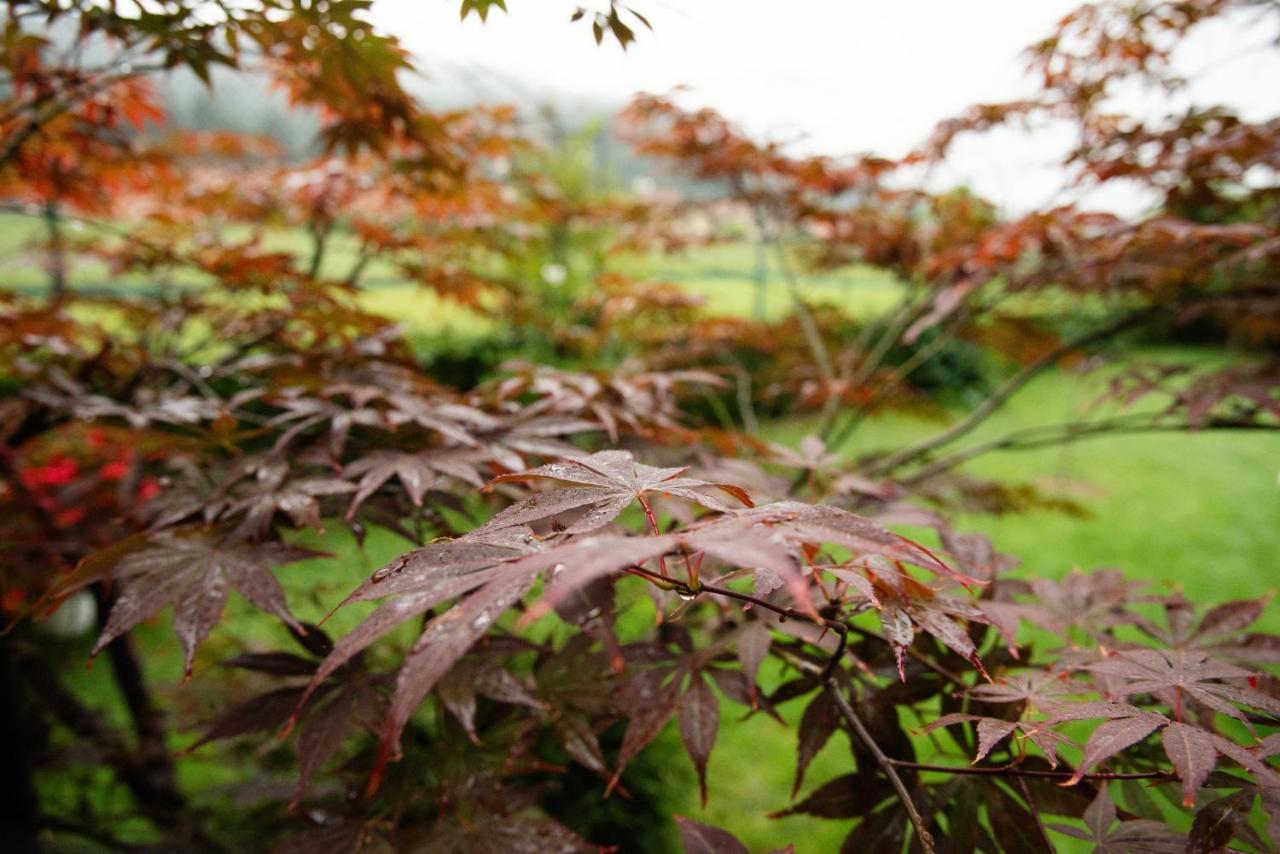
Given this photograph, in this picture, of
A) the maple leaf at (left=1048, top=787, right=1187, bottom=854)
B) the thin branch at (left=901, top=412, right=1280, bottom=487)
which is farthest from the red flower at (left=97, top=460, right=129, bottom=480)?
the maple leaf at (left=1048, top=787, right=1187, bottom=854)

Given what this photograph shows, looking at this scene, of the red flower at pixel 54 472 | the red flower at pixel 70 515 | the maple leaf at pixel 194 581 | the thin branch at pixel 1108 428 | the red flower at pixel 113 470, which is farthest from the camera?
the red flower at pixel 54 472

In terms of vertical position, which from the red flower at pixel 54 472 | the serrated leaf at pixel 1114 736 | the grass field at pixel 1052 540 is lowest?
the grass field at pixel 1052 540

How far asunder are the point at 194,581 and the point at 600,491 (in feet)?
1.47

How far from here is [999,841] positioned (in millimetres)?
605

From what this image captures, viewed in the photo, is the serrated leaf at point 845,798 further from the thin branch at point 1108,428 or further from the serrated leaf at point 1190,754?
the thin branch at point 1108,428

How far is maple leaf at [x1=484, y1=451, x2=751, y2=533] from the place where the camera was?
1.53 ft

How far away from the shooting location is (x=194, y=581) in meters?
A: 0.66

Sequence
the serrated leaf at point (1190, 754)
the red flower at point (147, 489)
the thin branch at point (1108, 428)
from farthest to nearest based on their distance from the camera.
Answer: the thin branch at point (1108, 428) < the red flower at point (147, 489) < the serrated leaf at point (1190, 754)

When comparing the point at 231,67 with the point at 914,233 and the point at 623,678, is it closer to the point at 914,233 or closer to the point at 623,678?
the point at 623,678

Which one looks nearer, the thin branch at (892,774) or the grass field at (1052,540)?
the thin branch at (892,774)

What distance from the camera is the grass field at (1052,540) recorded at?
6.30ft

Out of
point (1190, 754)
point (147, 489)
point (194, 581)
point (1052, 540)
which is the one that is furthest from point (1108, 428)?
point (147, 489)

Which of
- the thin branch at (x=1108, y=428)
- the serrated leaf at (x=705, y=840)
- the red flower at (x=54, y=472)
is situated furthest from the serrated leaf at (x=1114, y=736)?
the red flower at (x=54, y=472)

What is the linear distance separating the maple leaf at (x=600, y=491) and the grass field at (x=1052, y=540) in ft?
1.15
